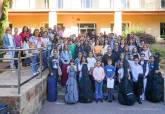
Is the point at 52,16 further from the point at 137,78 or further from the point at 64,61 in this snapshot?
the point at 137,78

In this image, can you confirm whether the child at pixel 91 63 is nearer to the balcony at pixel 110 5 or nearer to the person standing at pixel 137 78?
the person standing at pixel 137 78

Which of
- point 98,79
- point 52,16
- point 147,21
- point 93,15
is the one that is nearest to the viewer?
point 98,79

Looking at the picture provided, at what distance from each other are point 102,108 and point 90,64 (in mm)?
2132

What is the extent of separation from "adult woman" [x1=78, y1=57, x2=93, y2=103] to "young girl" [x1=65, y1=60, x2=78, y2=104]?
24 cm

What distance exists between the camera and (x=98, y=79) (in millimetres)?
15211

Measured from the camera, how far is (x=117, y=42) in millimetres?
17000

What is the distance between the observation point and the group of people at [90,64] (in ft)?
49.4

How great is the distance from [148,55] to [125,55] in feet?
4.27

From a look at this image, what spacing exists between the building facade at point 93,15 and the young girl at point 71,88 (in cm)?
2142

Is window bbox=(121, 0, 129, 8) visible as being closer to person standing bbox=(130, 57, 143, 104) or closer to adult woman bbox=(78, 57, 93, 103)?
person standing bbox=(130, 57, 143, 104)

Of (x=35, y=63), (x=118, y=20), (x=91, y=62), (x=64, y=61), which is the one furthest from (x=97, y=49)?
(x=118, y=20)

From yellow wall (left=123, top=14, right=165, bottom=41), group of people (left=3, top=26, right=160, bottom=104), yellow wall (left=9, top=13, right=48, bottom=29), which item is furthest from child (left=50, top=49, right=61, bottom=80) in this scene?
yellow wall (left=123, top=14, right=165, bottom=41)

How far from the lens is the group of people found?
49.4 ft

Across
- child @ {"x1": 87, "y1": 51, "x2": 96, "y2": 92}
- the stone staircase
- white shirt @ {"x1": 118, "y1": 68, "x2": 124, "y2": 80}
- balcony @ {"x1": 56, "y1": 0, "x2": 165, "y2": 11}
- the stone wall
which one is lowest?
the stone staircase
